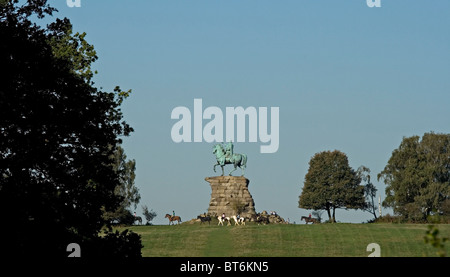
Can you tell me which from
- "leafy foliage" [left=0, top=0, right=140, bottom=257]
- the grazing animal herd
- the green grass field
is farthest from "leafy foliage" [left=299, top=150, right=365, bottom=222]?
"leafy foliage" [left=0, top=0, right=140, bottom=257]

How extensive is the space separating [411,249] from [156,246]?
816 inches

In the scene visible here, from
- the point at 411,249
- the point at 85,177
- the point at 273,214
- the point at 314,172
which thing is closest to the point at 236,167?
the point at 273,214

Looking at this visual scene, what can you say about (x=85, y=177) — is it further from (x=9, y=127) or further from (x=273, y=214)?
(x=273, y=214)

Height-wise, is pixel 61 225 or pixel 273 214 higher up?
pixel 273 214

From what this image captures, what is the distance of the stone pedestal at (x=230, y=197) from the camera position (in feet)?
344

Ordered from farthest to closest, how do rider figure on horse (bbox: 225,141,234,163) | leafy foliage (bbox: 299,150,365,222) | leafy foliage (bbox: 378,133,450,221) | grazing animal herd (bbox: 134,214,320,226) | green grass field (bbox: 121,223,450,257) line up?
leafy foliage (bbox: 299,150,365,222)
leafy foliage (bbox: 378,133,450,221)
rider figure on horse (bbox: 225,141,234,163)
grazing animal herd (bbox: 134,214,320,226)
green grass field (bbox: 121,223,450,257)

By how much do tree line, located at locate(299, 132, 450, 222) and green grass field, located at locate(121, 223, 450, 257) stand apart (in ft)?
86.3

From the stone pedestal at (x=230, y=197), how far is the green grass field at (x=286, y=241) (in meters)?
16.4

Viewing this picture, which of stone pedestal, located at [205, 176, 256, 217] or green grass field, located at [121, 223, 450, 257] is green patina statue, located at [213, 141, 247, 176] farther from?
green grass field, located at [121, 223, 450, 257]

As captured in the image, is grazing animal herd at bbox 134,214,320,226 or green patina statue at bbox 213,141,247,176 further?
green patina statue at bbox 213,141,247,176

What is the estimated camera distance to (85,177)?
118 feet

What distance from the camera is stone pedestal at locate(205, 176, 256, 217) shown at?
344 feet
